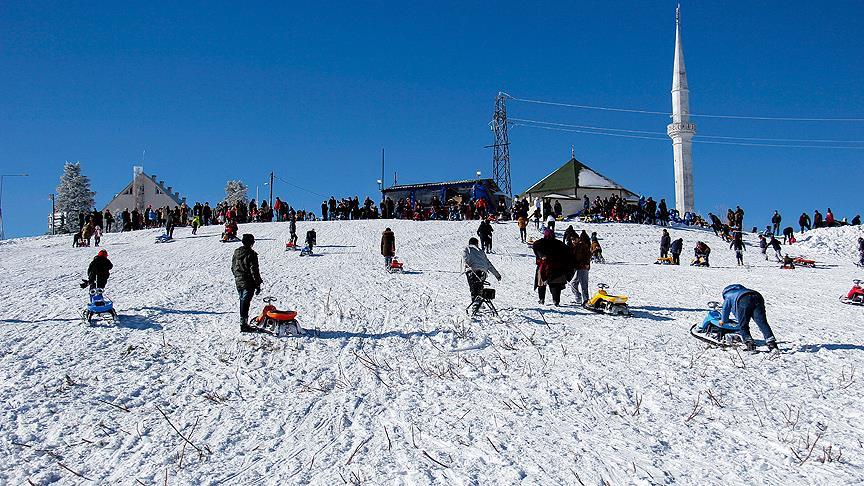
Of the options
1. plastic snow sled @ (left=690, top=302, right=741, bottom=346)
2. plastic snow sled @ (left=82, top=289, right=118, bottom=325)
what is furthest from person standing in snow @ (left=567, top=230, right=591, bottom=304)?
plastic snow sled @ (left=82, top=289, right=118, bottom=325)

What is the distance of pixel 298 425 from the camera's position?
706cm

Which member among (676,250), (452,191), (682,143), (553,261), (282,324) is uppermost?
(682,143)

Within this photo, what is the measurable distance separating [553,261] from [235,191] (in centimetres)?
8219

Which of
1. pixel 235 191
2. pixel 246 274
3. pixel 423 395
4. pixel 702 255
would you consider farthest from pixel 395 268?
pixel 235 191

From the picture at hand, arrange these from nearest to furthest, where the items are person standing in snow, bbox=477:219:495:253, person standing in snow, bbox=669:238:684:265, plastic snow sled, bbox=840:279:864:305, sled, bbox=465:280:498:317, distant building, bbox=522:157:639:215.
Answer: sled, bbox=465:280:498:317 < plastic snow sled, bbox=840:279:864:305 < person standing in snow, bbox=669:238:684:265 < person standing in snow, bbox=477:219:495:253 < distant building, bbox=522:157:639:215

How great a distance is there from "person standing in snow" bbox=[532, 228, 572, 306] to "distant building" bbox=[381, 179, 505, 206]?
105 feet

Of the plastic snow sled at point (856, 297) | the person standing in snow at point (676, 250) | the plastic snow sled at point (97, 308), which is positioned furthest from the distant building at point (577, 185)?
the plastic snow sled at point (97, 308)

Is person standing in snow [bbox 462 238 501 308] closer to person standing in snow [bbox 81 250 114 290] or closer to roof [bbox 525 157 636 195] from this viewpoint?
person standing in snow [bbox 81 250 114 290]

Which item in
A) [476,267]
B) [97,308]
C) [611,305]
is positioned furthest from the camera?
[611,305]

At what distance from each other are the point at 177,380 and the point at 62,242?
2709 centimetres

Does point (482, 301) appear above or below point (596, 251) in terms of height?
below

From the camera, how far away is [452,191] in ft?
150

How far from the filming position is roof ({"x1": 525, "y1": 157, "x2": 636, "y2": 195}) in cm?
5425

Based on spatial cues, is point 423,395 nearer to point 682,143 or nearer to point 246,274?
point 246,274
